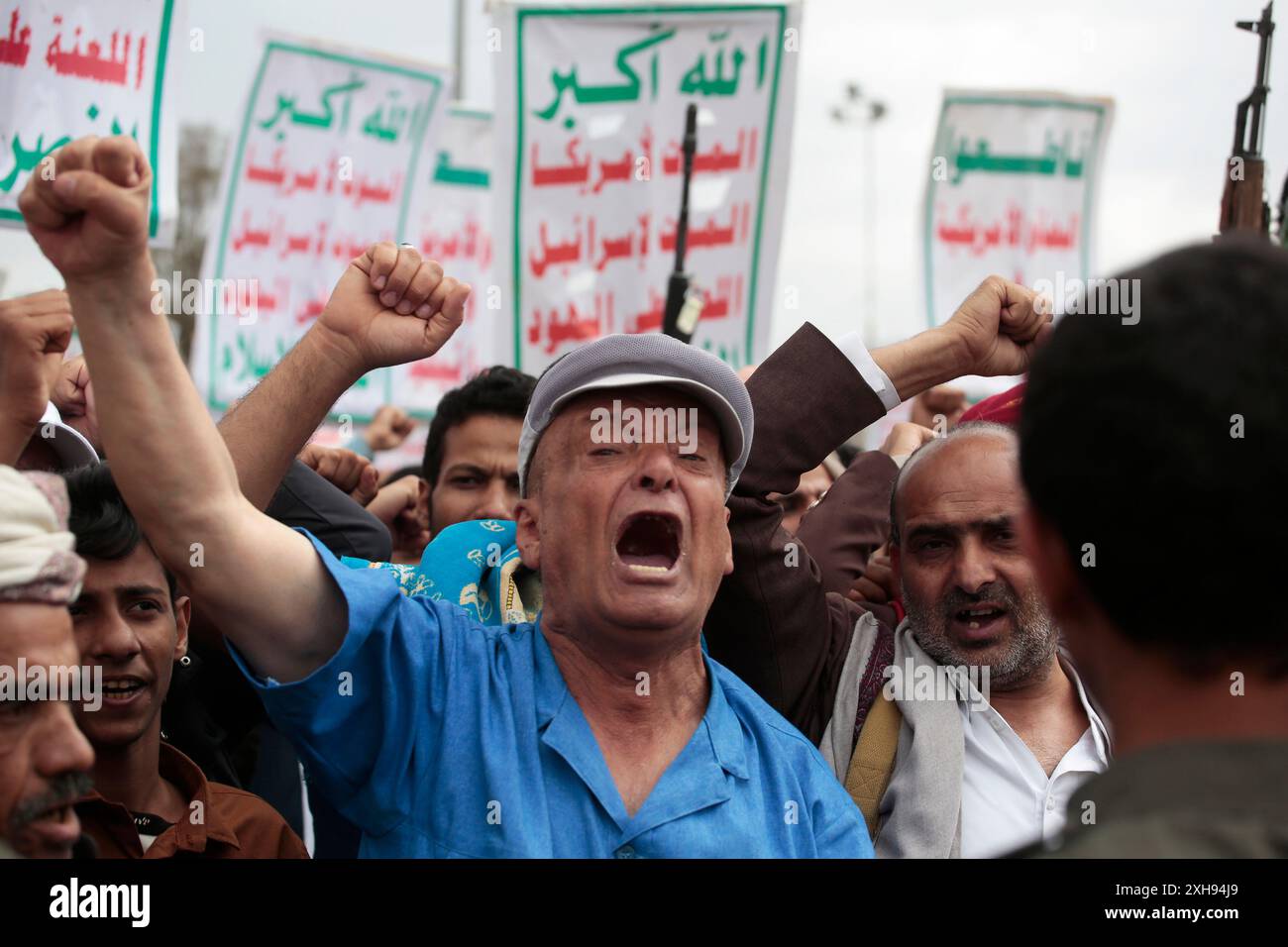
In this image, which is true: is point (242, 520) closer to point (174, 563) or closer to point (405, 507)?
point (174, 563)

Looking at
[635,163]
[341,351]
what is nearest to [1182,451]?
[341,351]

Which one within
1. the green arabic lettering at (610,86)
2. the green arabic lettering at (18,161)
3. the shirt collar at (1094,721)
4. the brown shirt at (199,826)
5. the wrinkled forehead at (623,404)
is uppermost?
the green arabic lettering at (610,86)

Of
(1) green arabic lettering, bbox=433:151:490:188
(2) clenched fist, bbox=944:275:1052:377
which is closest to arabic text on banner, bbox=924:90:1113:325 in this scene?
(1) green arabic lettering, bbox=433:151:490:188

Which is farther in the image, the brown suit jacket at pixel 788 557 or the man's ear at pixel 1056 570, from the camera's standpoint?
the brown suit jacket at pixel 788 557

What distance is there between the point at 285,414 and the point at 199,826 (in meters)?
0.78

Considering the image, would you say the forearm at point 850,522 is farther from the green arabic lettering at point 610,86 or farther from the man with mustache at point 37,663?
the green arabic lettering at point 610,86

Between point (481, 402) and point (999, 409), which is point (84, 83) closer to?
point (481, 402)

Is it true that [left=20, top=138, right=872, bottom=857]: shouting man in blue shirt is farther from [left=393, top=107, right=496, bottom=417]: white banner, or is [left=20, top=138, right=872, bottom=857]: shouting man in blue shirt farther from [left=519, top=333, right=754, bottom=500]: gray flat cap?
[left=393, top=107, right=496, bottom=417]: white banner

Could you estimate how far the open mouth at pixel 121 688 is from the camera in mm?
2541

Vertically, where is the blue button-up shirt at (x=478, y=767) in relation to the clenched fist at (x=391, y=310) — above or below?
below

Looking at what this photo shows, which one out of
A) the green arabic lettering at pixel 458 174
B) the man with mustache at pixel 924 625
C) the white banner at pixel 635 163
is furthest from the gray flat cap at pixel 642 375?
the green arabic lettering at pixel 458 174

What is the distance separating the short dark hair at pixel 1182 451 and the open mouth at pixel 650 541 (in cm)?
128

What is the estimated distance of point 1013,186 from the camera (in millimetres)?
9359

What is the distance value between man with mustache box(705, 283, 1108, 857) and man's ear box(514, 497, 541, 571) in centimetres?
56
